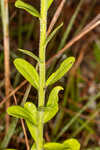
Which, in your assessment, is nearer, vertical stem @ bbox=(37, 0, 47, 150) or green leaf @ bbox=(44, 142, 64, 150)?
vertical stem @ bbox=(37, 0, 47, 150)

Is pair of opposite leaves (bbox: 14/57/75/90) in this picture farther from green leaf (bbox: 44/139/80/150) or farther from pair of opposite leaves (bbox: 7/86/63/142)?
green leaf (bbox: 44/139/80/150)

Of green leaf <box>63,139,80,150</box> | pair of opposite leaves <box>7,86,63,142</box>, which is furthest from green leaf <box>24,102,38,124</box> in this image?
green leaf <box>63,139,80,150</box>

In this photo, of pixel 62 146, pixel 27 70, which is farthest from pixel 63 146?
pixel 27 70

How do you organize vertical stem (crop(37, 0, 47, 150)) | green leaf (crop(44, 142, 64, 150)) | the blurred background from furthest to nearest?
the blurred background → green leaf (crop(44, 142, 64, 150)) → vertical stem (crop(37, 0, 47, 150))

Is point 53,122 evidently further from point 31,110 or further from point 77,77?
point 31,110

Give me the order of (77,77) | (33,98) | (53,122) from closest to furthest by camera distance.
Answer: (33,98) → (53,122) → (77,77)

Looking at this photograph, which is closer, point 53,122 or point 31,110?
point 31,110

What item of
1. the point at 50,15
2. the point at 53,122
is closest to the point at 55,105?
the point at 50,15
